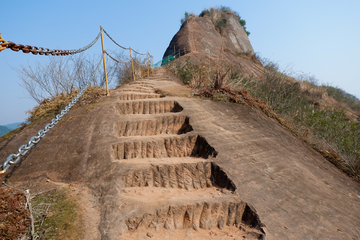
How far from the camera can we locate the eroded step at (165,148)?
3.60m

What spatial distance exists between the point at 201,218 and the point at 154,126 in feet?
7.23

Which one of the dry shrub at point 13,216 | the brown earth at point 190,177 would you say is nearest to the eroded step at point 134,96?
the brown earth at point 190,177

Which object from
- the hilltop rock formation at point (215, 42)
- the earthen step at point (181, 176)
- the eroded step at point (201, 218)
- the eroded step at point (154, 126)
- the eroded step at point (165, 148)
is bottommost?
the eroded step at point (201, 218)

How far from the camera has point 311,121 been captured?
285 inches

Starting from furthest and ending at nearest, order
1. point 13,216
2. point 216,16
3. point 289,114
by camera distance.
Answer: point 216,16
point 289,114
point 13,216

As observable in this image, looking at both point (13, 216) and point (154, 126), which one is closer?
point (13, 216)

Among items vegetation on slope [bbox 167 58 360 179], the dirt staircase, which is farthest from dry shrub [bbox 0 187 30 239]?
vegetation on slope [bbox 167 58 360 179]

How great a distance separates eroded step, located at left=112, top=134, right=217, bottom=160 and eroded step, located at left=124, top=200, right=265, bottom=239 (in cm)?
102

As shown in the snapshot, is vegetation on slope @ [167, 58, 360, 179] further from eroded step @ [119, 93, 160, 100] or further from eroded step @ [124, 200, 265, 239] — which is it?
eroded step @ [124, 200, 265, 239]

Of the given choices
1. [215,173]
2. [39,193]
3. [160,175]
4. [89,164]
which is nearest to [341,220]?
[215,173]

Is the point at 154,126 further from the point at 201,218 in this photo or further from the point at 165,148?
the point at 201,218

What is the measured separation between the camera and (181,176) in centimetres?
316

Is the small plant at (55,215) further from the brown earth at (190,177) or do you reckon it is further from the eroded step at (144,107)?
the eroded step at (144,107)

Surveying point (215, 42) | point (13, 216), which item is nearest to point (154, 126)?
point (13, 216)
